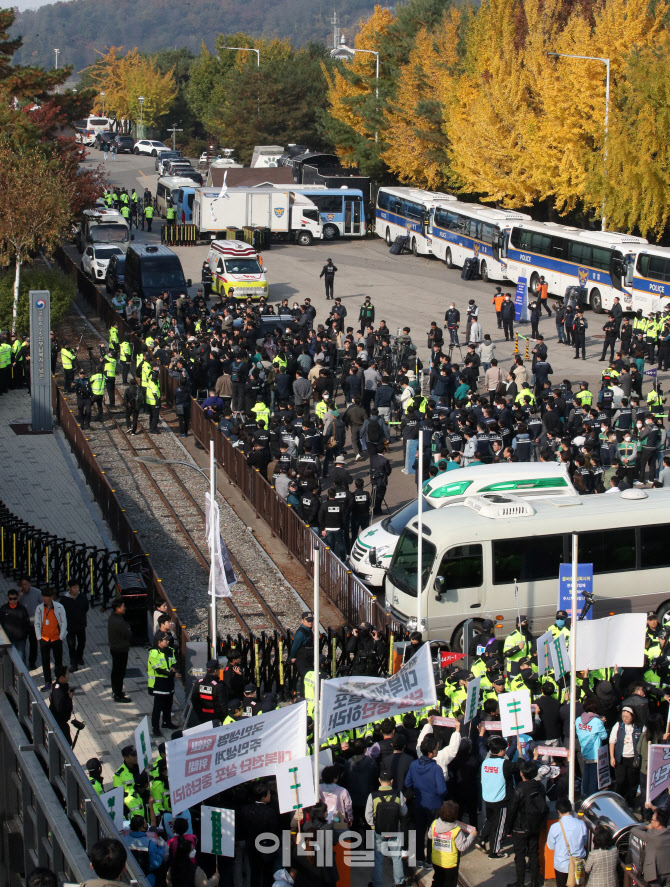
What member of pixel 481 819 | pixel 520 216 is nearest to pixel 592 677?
pixel 481 819

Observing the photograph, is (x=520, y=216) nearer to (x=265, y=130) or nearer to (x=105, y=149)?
(x=265, y=130)

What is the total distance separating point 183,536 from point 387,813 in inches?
465

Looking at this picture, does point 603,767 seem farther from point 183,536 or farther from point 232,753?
point 183,536

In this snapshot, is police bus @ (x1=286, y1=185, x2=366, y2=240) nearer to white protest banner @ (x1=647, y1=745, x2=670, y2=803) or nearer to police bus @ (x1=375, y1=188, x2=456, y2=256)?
police bus @ (x1=375, y1=188, x2=456, y2=256)

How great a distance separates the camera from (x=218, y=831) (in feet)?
34.7

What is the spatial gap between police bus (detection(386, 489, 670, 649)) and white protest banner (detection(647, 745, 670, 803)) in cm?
591

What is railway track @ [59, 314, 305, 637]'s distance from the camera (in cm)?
1900

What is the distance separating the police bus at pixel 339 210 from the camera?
5681 cm

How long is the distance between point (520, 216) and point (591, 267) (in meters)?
6.32

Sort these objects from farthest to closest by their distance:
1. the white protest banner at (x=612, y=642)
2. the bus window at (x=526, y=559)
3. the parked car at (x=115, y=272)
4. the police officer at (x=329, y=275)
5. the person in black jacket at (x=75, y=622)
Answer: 1. the police officer at (x=329, y=275)
2. the parked car at (x=115, y=272)
3. the bus window at (x=526, y=559)
4. the person in black jacket at (x=75, y=622)
5. the white protest banner at (x=612, y=642)

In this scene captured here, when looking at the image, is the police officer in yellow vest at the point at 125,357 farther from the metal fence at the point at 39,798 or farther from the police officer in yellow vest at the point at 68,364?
the metal fence at the point at 39,798

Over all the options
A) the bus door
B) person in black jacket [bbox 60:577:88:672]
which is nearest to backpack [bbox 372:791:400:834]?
person in black jacket [bbox 60:577:88:672]

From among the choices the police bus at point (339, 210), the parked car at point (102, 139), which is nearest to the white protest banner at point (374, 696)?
the police bus at point (339, 210)

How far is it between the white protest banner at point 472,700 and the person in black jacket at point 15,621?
19.3ft
